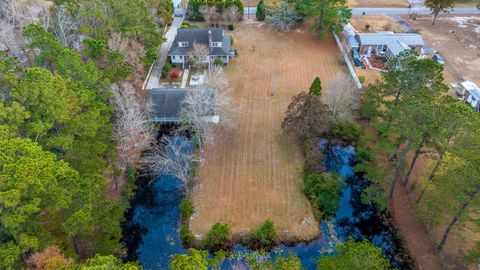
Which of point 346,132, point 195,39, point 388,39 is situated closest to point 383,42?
point 388,39

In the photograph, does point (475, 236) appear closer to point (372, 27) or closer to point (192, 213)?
point (192, 213)

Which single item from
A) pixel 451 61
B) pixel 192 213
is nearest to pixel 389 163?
pixel 192 213

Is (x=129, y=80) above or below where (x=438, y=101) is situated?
below

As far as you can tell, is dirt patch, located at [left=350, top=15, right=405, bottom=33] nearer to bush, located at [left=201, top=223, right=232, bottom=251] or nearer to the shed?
the shed

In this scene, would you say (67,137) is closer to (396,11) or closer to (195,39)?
(195,39)

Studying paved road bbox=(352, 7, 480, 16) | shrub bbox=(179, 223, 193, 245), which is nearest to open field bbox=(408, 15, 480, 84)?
paved road bbox=(352, 7, 480, 16)

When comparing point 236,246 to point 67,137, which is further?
point 236,246
